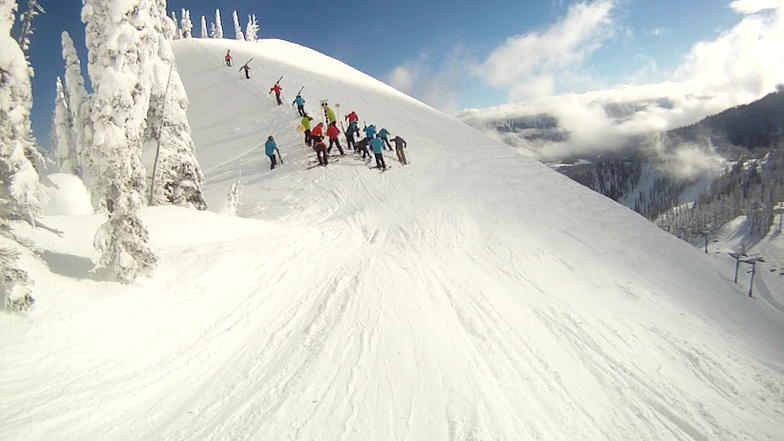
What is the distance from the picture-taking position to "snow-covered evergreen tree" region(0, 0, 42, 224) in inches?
221

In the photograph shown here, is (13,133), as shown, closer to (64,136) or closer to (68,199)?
(68,199)

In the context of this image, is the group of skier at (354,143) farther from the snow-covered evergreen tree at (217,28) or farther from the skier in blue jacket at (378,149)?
the snow-covered evergreen tree at (217,28)

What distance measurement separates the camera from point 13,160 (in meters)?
5.70

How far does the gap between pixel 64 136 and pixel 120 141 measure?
35977 mm

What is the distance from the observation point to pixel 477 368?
18.8ft

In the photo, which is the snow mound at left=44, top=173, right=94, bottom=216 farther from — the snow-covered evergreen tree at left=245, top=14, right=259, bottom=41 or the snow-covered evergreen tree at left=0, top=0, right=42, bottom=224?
the snow-covered evergreen tree at left=245, top=14, right=259, bottom=41

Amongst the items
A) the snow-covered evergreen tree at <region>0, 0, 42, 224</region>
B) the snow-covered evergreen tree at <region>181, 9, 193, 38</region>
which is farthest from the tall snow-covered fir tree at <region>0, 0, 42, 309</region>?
the snow-covered evergreen tree at <region>181, 9, 193, 38</region>

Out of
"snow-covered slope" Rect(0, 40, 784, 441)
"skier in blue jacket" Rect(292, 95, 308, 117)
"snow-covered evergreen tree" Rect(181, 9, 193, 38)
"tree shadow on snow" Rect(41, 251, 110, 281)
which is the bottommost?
"snow-covered slope" Rect(0, 40, 784, 441)

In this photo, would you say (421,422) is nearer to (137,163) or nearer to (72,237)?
(137,163)

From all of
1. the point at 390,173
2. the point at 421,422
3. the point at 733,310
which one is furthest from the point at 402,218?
the point at 733,310

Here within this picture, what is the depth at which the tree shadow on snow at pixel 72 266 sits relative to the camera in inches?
262

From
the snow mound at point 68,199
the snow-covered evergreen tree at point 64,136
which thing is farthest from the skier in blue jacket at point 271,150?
the snow-covered evergreen tree at point 64,136

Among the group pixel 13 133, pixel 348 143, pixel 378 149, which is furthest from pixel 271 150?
pixel 13 133

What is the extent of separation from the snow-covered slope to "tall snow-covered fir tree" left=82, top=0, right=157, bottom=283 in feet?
2.04
